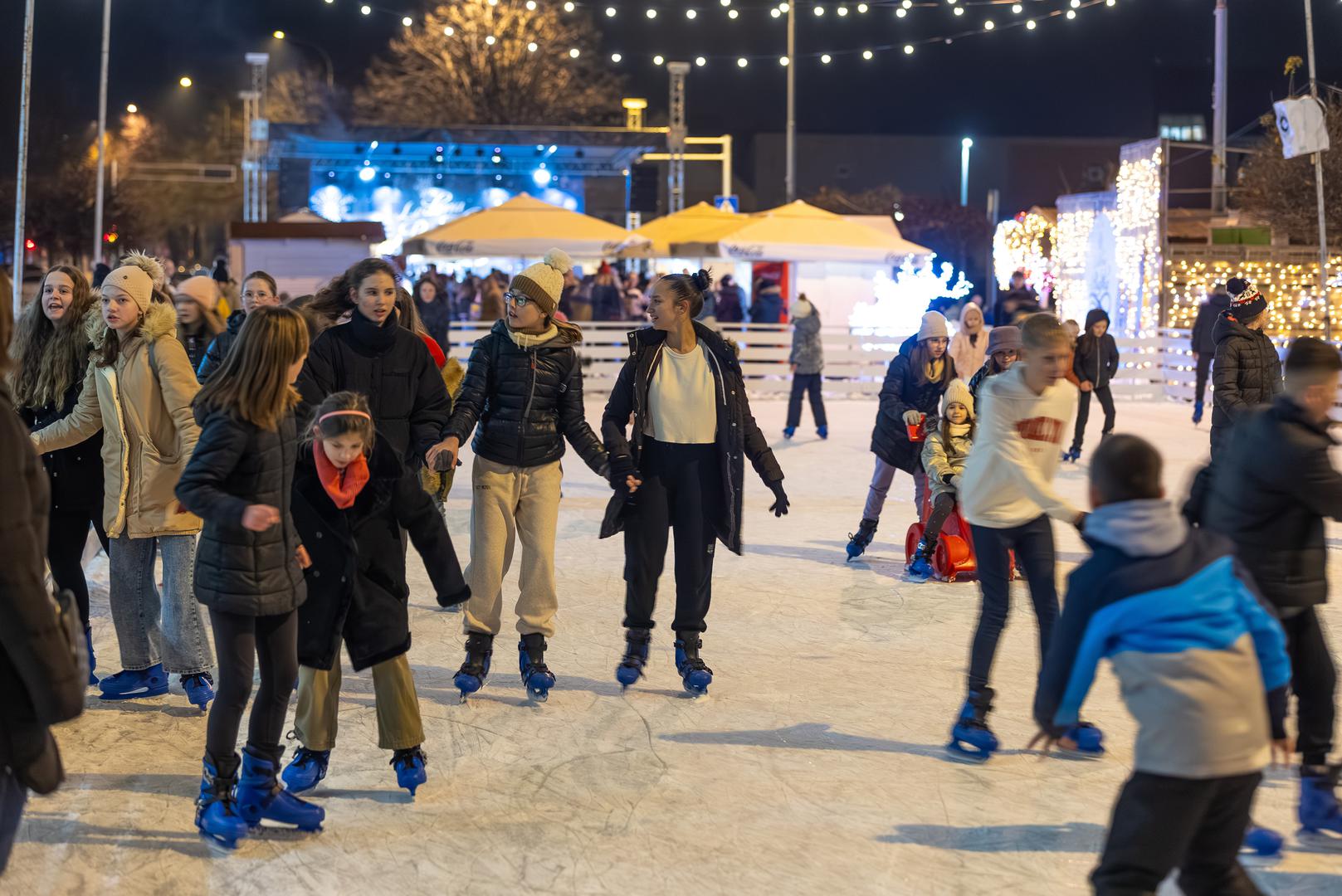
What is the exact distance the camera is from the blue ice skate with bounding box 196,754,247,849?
3652 mm

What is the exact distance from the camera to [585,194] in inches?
1268

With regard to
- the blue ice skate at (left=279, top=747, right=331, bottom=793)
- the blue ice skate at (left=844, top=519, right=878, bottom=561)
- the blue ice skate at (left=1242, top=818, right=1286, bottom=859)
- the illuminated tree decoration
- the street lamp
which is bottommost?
the blue ice skate at (left=1242, top=818, right=1286, bottom=859)

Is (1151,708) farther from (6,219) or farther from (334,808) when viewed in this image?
(6,219)

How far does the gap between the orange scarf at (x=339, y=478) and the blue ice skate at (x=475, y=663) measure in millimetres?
1367

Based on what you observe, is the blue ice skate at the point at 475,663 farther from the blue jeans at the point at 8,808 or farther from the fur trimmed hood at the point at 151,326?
the blue jeans at the point at 8,808

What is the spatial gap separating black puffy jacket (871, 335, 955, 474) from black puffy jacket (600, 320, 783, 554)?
2.57 metres

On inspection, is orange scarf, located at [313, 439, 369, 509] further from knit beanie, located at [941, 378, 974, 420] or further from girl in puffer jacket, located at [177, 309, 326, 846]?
knit beanie, located at [941, 378, 974, 420]

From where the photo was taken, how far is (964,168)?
4634 centimetres

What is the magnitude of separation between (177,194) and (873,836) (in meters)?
Answer: 44.9

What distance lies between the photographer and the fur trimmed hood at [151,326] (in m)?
4.62

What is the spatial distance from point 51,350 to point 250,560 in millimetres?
1816

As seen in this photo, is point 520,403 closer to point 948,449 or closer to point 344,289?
point 344,289

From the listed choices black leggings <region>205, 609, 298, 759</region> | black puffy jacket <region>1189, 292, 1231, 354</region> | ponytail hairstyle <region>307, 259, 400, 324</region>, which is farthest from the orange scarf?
black puffy jacket <region>1189, 292, 1231, 354</region>

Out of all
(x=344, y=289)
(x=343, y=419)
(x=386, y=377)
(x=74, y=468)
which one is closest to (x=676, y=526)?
(x=386, y=377)
